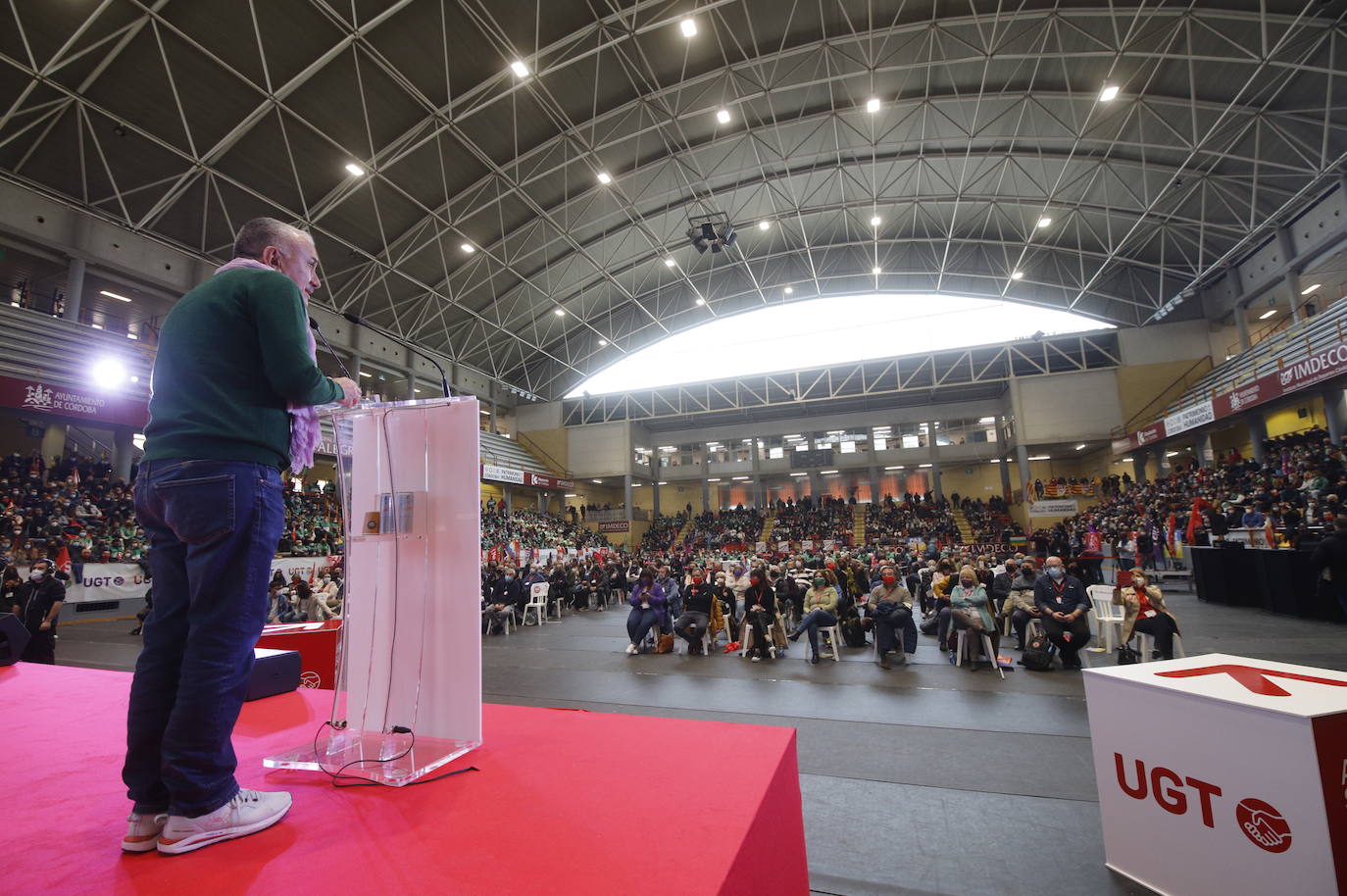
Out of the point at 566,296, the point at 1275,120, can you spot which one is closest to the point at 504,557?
the point at 566,296

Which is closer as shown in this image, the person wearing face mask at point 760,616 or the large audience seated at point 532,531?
the person wearing face mask at point 760,616

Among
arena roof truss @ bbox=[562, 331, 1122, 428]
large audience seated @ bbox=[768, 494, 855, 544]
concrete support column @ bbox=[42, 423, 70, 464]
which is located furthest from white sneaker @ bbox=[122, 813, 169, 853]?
large audience seated @ bbox=[768, 494, 855, 544]

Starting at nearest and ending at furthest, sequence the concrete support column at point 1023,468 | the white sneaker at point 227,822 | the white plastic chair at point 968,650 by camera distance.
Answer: the white sneaker at point 227,822 < the white plastic chair at point 968,650 < the concrete support column at point 1023,468

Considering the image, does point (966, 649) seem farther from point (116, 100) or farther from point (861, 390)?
point (861, 390)

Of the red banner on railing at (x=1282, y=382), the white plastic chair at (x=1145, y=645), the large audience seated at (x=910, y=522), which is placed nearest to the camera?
the white plastic chair at (x=1145, y=645)

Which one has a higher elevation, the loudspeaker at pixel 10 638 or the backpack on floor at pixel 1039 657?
the loudspeaker at pixel 10 638

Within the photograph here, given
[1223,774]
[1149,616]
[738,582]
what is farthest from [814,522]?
[1223,774]

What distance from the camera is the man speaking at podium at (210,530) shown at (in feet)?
3.97

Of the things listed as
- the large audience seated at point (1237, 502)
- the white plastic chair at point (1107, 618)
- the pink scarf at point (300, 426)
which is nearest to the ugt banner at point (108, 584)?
the pink scarf at point (300, 426)

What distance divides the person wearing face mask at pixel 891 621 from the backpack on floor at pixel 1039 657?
46.5 inches

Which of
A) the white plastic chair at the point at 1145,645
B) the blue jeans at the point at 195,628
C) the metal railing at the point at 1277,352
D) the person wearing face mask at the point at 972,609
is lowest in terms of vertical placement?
the white plastic chair at the point at 1145,645

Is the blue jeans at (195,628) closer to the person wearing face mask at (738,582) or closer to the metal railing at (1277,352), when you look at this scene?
the person wearing face mask at (738,582)

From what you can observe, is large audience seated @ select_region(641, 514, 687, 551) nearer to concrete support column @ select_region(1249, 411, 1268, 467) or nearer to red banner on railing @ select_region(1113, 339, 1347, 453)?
red banner on railing @ select_region(1113, 339, 1347, 453)

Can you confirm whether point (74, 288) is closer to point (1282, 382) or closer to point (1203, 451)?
point (1282, 382)
